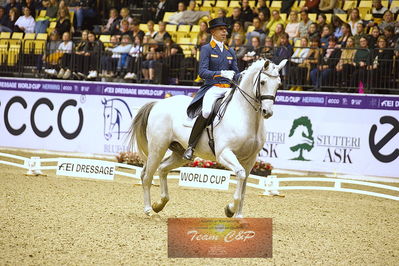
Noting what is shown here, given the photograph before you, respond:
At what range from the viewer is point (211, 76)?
9.47 metres

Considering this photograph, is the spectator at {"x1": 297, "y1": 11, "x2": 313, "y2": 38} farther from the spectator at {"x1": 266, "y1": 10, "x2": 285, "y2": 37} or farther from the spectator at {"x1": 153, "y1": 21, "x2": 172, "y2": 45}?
the spectator at {"x1": 153, "y1": 21, "x2": 172, "y2": 45}

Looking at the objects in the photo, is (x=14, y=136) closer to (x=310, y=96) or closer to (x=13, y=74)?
(x=13, y=74)

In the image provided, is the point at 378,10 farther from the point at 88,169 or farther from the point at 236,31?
the point at 88,169

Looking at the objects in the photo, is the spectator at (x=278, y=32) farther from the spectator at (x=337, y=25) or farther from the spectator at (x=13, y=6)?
the spectator at (x=13, y=6)

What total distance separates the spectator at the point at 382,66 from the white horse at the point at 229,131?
22.9 ft

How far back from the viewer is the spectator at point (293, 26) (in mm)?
18203

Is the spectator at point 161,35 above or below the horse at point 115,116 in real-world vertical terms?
above

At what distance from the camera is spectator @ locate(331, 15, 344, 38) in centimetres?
1753

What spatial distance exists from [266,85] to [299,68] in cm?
831

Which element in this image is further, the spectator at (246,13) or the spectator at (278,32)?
the spectator at (246,13)

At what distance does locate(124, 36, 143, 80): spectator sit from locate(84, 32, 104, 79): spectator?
0.92 metres

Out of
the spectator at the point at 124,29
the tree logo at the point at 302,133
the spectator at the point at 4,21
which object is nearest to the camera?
the tree logo at the point at 302,133

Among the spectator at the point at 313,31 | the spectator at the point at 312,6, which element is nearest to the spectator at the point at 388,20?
the spectator at the point at 313,31

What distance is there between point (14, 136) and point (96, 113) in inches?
109
